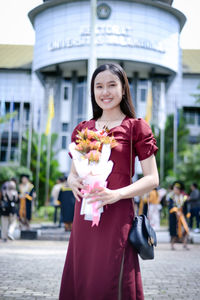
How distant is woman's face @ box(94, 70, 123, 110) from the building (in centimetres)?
2655

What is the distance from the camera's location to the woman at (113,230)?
230cm

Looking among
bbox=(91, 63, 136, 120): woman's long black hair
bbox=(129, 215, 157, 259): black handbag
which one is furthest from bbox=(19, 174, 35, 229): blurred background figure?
bbox=(129, 215, 157, 259): black handbag

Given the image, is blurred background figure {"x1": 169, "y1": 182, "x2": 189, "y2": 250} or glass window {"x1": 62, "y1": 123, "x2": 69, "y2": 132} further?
glass window {"x1": 62, "y1": 123, "x2": 69, "y2": 132}

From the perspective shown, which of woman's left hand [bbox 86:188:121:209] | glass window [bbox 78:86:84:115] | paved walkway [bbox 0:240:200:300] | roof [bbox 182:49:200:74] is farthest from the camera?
roof [bbox 182:49:200:74]

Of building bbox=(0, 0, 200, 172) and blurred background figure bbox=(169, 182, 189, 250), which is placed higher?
building bbox=(0, 0, 200, 172)

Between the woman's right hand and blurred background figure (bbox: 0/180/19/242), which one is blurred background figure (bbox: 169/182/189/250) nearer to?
blurred background figure (bbox: 0/180/19/242)

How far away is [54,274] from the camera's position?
6316 mm

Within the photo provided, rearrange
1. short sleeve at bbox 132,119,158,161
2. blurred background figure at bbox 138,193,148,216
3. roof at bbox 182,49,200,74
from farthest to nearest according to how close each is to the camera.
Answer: roof at bbox 182,49,200,74
blurred background figure at bbox 138,193,148,216
short sleeve at bbox 132,119,158,161

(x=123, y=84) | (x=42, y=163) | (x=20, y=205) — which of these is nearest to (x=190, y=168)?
(x=42, y=163)

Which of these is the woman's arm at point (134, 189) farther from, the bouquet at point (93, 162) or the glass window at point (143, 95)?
the glass window at point (143, 95)

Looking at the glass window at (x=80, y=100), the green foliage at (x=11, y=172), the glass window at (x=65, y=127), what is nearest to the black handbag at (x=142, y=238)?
the green foliage at (x=11, y=172)

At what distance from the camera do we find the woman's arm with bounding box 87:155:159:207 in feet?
7.37

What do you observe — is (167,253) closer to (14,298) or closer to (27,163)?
(14,298)

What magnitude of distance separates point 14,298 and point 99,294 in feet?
8.89
